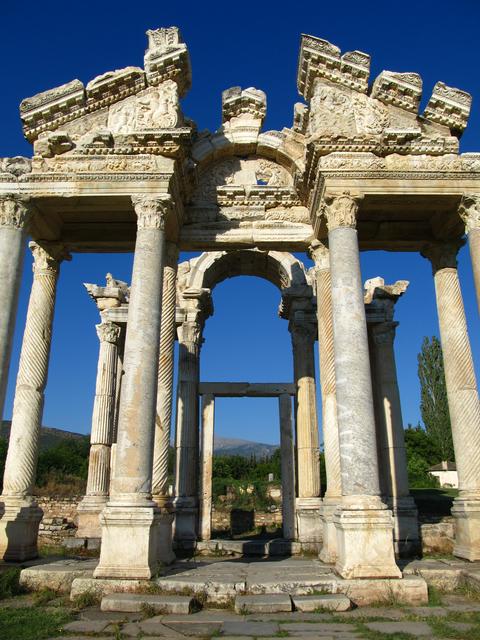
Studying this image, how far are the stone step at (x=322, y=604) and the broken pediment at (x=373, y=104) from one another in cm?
921

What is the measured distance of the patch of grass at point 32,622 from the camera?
6.57 meters

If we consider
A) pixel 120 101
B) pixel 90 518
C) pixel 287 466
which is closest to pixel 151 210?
pixel 120 101

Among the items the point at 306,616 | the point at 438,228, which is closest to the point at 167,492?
the point at 306,616

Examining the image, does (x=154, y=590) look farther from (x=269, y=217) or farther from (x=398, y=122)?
(x=398, y=122)

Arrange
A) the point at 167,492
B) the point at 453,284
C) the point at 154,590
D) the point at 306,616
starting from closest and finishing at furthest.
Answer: the point at 306,616 → the point at 154,590 → the point at 167,492 → the point at 453,284

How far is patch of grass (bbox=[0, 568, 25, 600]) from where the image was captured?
870 cm

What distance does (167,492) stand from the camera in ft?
37.9

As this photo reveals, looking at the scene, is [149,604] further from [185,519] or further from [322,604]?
[185,519]

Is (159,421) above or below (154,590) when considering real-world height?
→ above

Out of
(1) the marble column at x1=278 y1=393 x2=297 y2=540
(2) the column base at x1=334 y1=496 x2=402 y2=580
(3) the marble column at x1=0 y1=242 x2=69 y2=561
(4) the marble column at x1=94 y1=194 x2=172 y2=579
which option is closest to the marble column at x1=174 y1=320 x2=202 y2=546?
(1) the marble column at x1=278 y1=393 x2=297 y2=540

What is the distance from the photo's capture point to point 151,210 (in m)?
11.4

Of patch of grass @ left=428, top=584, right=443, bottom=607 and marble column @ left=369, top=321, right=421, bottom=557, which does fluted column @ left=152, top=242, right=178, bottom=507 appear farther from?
marble column @ left=369, top=321, right=421, bottom=557

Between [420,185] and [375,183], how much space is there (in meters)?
1.07

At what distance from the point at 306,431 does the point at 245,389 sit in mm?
3525
